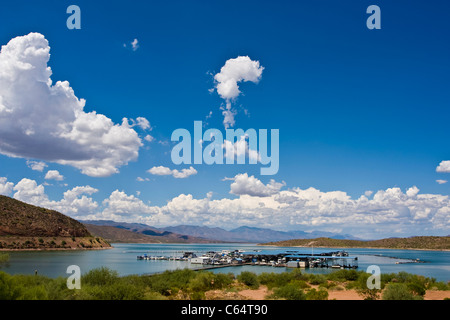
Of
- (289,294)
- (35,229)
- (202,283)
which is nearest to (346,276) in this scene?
(202,283)

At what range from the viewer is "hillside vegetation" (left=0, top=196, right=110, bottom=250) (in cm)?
10444

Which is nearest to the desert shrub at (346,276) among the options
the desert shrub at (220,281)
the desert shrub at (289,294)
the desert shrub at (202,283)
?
the desert shrub at (220,281)

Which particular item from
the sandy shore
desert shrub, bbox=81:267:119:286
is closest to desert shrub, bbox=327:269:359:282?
the sandy shore

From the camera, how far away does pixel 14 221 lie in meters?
109

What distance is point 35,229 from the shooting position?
114 m

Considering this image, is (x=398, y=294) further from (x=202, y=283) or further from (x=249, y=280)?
(x=249, y=280)

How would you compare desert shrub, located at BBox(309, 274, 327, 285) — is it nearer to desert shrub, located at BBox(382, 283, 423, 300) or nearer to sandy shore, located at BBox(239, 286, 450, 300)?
sandy shore, located at BBox(239, 286, 450, 300)

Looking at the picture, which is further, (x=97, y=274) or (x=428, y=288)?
(x=428, y=288)

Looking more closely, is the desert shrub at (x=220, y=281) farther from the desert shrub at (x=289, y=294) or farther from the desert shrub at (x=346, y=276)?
the desert shrub at (x=346, y=276)
